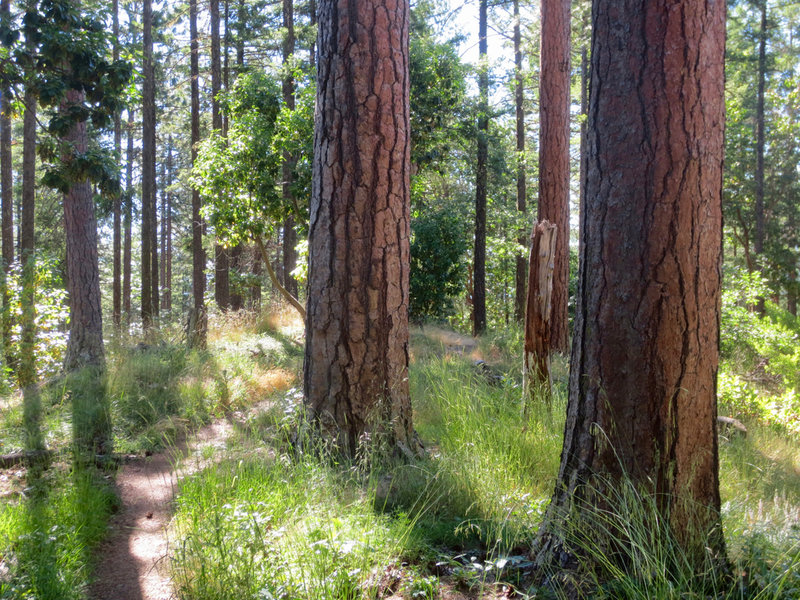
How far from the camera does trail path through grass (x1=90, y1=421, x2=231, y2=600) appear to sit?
9.23 ft

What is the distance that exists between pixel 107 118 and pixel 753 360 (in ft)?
40.2

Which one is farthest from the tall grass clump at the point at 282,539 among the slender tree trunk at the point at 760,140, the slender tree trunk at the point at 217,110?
the slender tree trunk at the point at 760,140

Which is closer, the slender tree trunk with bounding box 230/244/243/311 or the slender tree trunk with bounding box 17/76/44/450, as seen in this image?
the slender tree trunk with bounding box 17/76/44/450

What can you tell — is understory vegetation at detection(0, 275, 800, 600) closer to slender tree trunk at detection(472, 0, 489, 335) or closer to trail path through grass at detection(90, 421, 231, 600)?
trail path through grass at detection(90, 421, 231, 600)

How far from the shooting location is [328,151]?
4230 mm

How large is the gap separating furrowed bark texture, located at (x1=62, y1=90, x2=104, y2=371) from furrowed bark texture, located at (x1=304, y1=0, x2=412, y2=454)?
6049 millimetres

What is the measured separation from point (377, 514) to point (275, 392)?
3601 mm

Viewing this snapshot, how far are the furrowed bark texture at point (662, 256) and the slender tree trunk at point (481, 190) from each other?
1266cm

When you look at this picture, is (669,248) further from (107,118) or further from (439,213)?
(439,213)

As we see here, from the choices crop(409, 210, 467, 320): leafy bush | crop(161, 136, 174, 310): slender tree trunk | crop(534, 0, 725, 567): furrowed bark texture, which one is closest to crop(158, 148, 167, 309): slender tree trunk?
crop(161, 136, 174, 310): slender tree trunk

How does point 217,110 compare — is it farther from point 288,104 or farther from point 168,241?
point 168,241

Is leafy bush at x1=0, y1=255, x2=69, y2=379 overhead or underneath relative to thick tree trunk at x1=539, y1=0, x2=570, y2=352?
underneath

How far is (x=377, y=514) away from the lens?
316cm

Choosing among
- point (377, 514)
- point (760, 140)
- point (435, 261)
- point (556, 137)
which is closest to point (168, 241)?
→ point (435, 261)
